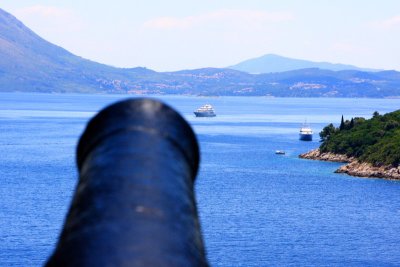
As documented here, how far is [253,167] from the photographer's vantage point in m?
90.4

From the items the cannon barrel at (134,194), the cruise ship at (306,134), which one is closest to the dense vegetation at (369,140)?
the cruise ship at (306,134)

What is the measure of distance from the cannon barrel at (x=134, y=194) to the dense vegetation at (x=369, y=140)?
261 ft

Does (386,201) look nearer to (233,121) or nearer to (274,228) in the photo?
(274,228)

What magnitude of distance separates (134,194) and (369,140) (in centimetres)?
8878

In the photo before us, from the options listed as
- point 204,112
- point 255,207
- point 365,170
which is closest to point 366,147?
point 365,170

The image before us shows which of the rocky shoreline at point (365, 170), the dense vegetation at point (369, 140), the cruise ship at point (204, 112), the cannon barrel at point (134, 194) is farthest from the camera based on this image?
the cruise ship at point (204, 112)

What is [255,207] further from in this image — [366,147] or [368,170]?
[366,147]

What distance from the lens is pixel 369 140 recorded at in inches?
3578

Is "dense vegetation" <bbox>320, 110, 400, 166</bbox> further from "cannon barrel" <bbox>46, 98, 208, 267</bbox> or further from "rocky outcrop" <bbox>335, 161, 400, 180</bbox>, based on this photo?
"cannon barrel" <bbox>46, 98, 208, 267</bbox>

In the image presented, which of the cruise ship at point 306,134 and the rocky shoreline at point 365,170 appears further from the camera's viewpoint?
the cruise ship at point 306,134

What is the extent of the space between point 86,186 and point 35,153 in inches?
3781

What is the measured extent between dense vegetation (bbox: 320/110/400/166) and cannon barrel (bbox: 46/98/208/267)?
79.5 metres

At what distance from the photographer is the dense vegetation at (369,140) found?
83825mm

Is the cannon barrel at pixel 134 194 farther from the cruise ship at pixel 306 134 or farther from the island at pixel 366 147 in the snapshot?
the cruise ship at pixel 306 134
